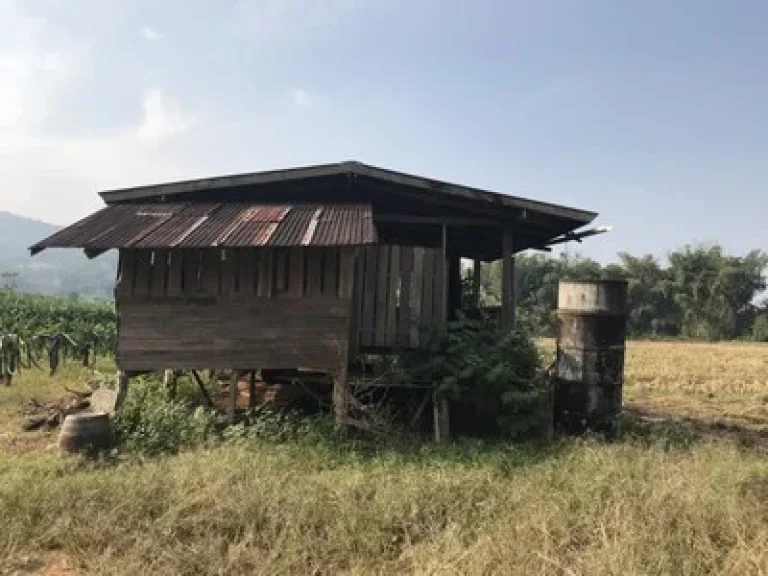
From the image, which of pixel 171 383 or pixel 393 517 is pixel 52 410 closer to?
A: pixel 171 383

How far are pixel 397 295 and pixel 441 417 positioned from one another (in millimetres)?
1926

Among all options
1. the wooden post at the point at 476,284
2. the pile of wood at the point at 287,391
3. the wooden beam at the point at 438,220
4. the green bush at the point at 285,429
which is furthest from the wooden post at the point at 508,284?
the green bush at the point at 285,429

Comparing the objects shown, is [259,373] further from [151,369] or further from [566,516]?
[566,516]

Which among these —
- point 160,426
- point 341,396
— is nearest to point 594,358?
point 341,396

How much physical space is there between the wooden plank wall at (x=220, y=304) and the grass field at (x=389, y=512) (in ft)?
5.30

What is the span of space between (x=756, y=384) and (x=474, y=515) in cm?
1689

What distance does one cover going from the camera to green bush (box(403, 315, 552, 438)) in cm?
904

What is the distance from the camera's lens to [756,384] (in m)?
19.4

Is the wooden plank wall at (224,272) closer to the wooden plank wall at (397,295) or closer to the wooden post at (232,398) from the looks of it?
the wooden plank wall at (397,295)

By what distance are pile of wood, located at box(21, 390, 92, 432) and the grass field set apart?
227 centimetres

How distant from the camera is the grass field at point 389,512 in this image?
506 cm

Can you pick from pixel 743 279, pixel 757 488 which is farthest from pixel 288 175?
pixel 743 279

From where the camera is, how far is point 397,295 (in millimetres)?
9914

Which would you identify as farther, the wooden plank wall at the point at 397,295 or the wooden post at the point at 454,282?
the wooden post at the point at 454,282
